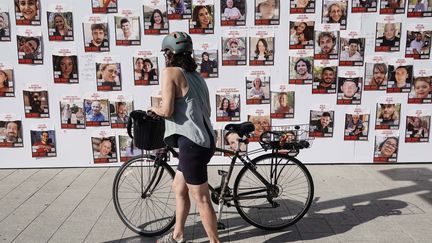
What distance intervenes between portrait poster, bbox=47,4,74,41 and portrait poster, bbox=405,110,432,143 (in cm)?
486

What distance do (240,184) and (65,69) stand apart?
312cm

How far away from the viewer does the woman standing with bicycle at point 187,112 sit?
3174 millimetres

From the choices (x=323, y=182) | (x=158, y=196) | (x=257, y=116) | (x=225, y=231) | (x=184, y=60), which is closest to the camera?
(x=184, y=60)

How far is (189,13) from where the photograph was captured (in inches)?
215

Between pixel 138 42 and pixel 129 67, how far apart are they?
36cm

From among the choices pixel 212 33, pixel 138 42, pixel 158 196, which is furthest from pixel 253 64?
pixel 158 196

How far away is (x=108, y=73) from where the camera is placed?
18.4 feet

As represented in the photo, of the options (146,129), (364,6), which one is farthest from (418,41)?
(146,129)

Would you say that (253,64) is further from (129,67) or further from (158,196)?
(158,196)

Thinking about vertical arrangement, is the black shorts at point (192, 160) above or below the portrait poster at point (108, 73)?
below

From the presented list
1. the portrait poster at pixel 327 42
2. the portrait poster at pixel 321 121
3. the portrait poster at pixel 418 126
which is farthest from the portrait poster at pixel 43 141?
the portrait poster at pixel 418 126

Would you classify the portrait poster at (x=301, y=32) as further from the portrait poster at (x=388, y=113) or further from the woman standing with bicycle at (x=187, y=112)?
the woman standing with bicycle at (x=187, y=112)

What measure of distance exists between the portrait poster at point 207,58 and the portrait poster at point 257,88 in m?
0.48

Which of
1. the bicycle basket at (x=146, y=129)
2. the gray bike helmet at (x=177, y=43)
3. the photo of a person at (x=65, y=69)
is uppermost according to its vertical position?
the gray bike helmet at (x=177, y=43)
